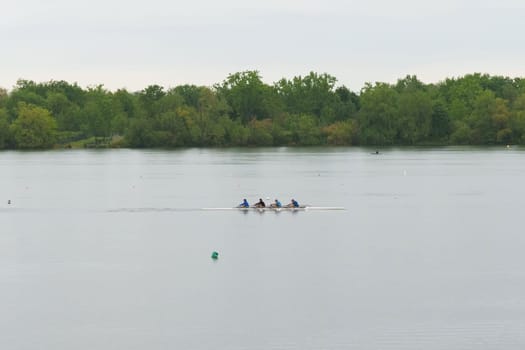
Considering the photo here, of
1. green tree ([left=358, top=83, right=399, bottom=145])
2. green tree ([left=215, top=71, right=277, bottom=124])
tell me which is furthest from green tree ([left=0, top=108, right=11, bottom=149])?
green tree ([left=358, top=83, right=399, bottom=145])

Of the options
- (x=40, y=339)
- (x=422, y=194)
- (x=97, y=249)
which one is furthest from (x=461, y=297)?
(x=422, y=194)

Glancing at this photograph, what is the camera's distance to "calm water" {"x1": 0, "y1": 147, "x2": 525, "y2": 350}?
29.2 meters

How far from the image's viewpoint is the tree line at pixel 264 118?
17850 centimetres

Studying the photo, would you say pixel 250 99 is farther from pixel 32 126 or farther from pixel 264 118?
pixel 32 126

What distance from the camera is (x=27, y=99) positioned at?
19475 centimetres

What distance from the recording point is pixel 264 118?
198m

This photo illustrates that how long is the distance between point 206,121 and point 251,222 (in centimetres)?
12772

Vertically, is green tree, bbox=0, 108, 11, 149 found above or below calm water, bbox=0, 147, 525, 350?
above

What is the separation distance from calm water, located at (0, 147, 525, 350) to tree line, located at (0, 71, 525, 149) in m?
101

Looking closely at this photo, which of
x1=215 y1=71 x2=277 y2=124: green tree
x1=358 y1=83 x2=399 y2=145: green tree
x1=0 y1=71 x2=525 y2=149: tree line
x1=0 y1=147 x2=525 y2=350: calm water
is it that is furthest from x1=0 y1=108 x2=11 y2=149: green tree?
x1=0 y1=147 x2=525 y2=350: calm water

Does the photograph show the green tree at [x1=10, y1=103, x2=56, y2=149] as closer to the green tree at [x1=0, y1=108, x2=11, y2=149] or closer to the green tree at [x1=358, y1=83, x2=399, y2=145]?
the green tree at [x1=0, y1=108, x2=11, y2=149]

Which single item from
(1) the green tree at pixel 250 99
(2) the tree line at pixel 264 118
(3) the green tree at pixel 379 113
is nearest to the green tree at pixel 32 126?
(2) the tree line at pixel 264 118

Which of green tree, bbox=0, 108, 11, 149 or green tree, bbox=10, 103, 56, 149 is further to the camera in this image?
green tree, bbox=0, 108, 11, 149

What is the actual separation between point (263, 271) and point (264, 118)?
522ft
